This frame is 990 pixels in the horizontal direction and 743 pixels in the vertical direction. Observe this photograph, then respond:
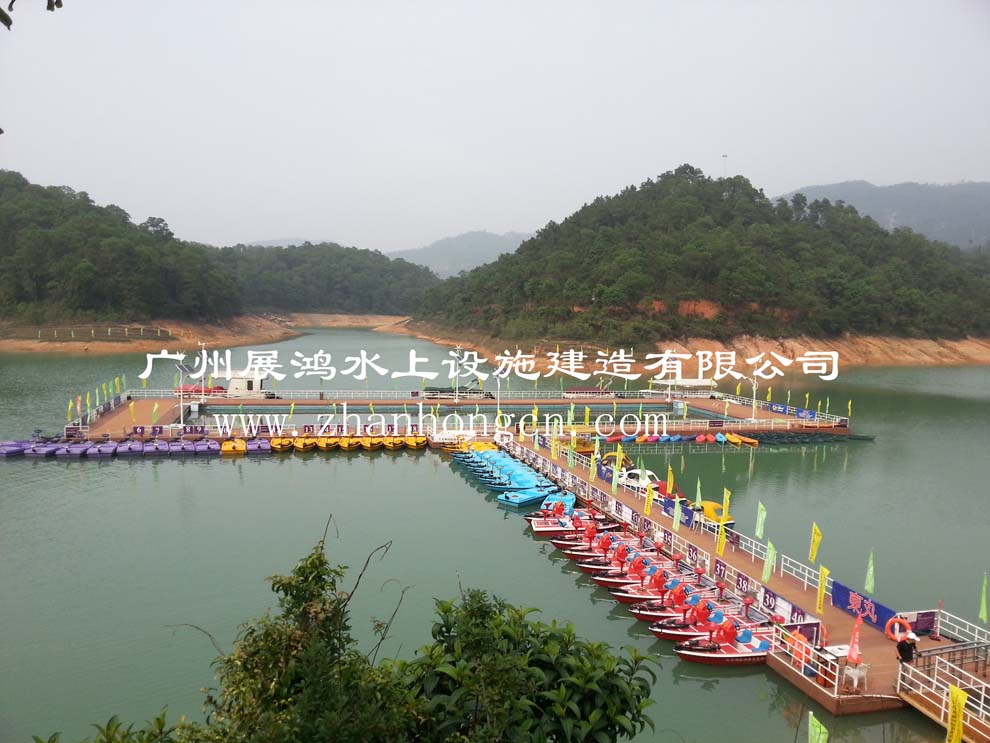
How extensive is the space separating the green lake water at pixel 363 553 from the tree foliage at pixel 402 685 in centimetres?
826

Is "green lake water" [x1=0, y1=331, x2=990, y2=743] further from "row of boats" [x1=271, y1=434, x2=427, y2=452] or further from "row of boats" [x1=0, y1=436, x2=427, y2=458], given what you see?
"row of boats" [x1=0, y1=436, x2=427, y2=458]

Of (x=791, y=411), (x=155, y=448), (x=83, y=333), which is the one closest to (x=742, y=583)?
(x=155, y=448)

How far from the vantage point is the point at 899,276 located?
9919cm

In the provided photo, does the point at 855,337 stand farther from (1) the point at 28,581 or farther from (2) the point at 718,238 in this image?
(1) the point at 28,581

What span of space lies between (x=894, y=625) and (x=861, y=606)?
0.92 m

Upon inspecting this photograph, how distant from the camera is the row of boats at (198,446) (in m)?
32.0

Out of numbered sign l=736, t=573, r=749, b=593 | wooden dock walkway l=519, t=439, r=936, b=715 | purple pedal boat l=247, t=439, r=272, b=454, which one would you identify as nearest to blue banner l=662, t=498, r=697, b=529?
wooden dock walkway l=519, t=439, r=936, b=715

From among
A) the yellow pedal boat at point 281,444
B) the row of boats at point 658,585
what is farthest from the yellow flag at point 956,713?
the yellow pedal boat at point 281,444

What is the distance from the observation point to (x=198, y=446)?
33594 mm

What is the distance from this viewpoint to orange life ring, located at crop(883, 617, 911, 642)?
15211 millimetres

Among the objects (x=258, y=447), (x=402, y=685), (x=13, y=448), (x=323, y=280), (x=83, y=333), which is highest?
(x=323, y=280)

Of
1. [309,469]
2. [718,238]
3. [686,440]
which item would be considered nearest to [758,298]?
[718,238]

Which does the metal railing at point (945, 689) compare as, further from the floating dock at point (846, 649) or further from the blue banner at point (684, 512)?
the blue banner at point (684, 512)

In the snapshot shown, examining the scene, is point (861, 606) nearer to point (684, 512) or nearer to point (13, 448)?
point (684, 512)
